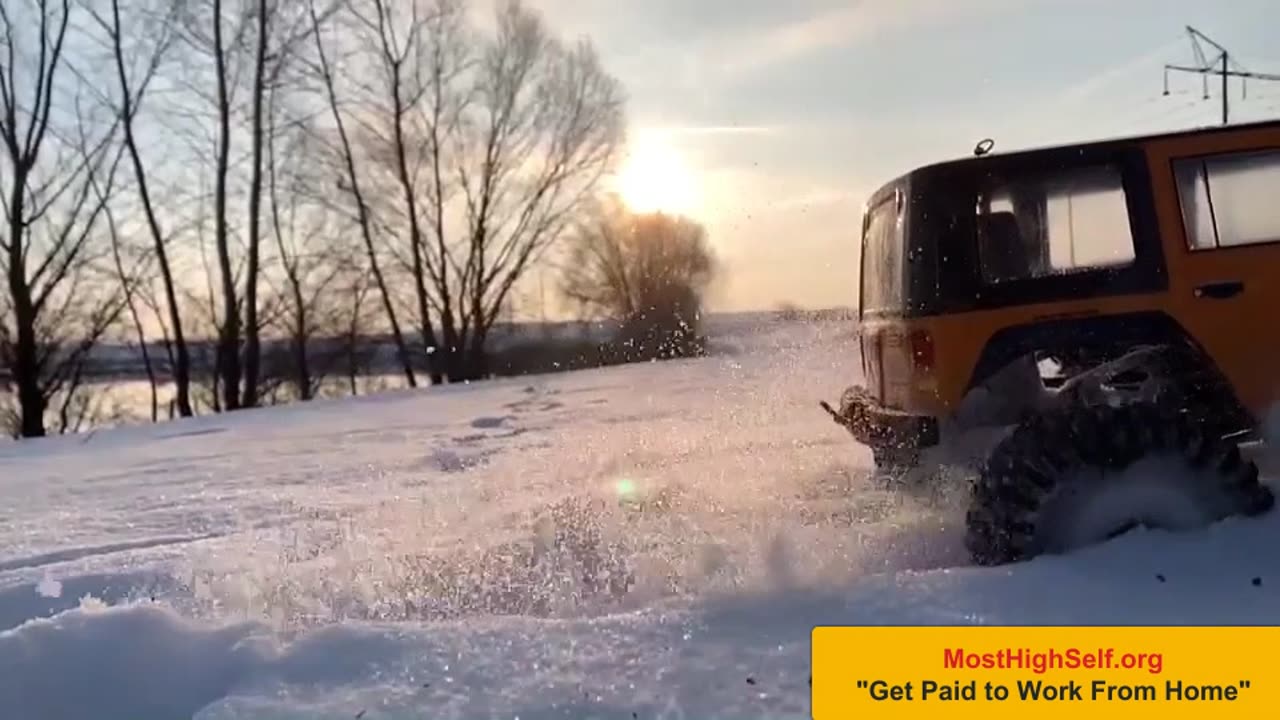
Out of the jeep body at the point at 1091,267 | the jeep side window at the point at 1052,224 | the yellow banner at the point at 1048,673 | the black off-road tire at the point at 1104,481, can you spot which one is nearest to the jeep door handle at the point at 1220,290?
the jeep body at the point at 1091,267

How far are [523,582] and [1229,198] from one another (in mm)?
3695

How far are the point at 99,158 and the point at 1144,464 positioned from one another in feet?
81.4

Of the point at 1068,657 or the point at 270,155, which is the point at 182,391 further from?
the point at 1068,657

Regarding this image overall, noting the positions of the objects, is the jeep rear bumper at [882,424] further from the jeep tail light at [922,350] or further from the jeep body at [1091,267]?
the jeep tail light at [922,350]

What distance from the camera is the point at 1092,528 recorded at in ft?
14.2

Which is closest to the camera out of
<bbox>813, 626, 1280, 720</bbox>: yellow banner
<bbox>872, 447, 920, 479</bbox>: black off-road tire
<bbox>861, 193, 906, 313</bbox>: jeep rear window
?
<bbox>813, 626, 1280, 720</bbox>: yellow banner

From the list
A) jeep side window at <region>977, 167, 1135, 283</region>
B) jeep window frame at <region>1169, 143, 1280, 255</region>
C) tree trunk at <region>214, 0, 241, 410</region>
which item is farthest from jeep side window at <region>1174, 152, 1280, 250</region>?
tree trunk at <region>214, 0, 241, 410</region>

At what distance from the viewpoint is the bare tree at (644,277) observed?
35.4 m

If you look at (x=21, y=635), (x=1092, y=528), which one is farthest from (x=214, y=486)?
(x=1092, y=528)

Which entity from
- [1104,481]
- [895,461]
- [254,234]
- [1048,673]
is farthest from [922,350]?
[254,234]

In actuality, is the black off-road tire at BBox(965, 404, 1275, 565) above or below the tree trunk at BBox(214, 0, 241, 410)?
below

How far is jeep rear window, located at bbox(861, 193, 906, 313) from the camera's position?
531 centimetres

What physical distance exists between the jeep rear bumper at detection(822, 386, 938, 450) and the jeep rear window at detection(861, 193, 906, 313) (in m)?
0.52

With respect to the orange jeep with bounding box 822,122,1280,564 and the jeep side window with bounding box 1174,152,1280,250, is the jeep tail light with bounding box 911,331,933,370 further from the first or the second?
the jeep side window with bounding box 1174,152,1280,250
